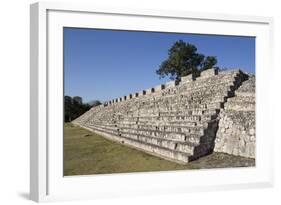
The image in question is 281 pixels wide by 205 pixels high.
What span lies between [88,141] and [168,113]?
1.45m

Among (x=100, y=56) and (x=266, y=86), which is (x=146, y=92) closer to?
(x=100, y=56)

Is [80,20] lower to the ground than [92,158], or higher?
higher

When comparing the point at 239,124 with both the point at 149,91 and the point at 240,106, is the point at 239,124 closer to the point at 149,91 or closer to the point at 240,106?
the point at 240,106

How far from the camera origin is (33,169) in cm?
887

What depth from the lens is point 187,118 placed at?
33.1 feet

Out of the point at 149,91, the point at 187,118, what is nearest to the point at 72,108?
the point at 149,91

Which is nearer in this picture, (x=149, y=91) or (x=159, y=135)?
(x=149, y=91)

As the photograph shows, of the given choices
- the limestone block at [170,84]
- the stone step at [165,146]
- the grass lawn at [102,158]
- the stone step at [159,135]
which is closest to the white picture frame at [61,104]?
the grass lawn at [102,158]

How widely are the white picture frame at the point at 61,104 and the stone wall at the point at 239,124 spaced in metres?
0.14

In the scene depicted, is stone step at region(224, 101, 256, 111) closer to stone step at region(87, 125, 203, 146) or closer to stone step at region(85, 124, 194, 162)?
stone step at region(87, 125, 203, 146)

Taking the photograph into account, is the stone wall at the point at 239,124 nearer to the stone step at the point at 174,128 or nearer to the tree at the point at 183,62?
the stone step at the point at 174,128

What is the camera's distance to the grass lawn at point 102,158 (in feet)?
29.7

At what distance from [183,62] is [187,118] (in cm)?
90

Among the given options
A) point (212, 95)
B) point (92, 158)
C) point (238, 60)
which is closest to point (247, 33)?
point (238, 60)
